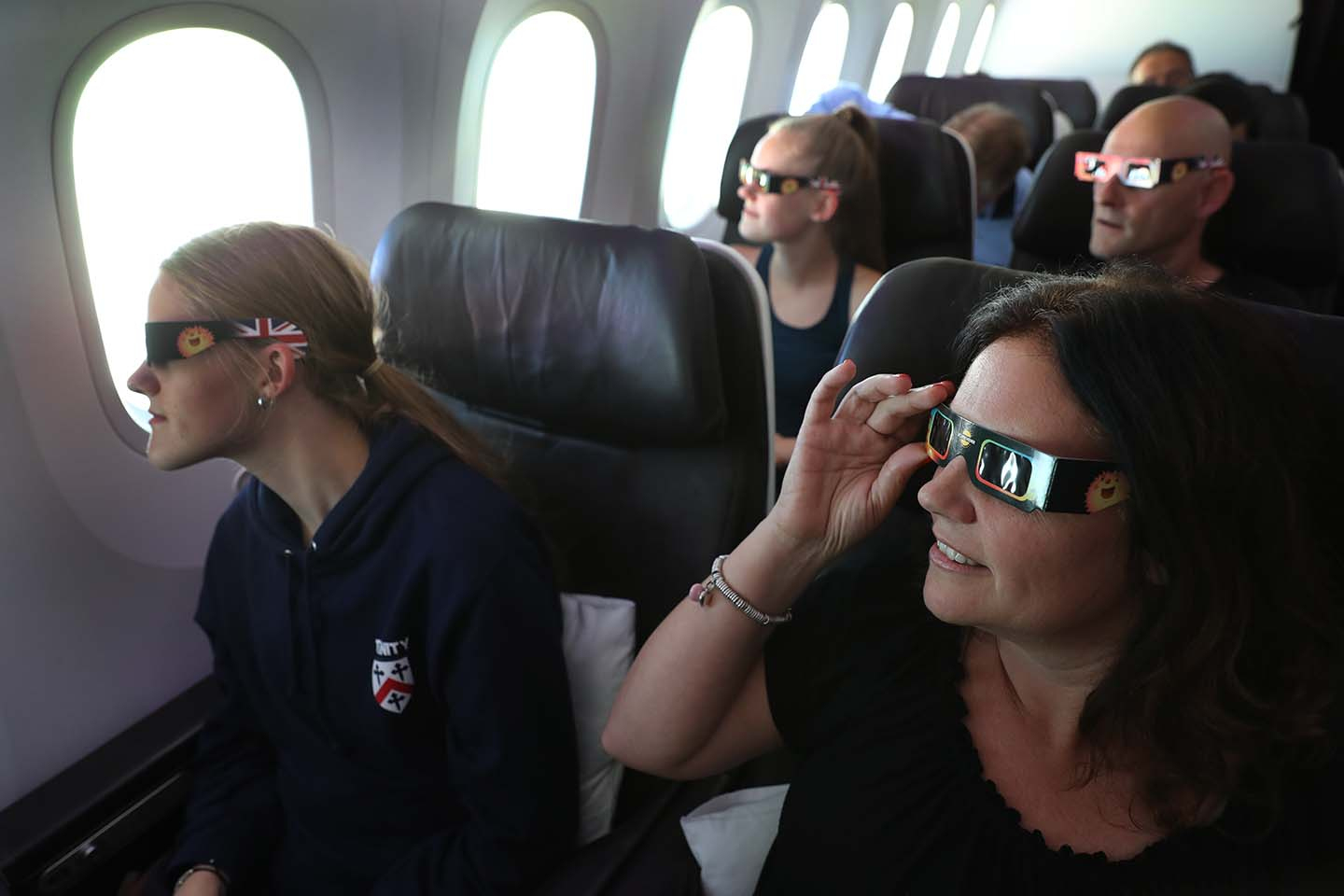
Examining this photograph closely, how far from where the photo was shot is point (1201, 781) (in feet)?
3.02

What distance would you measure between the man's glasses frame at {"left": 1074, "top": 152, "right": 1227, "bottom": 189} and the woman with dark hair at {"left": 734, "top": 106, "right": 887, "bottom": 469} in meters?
0.64

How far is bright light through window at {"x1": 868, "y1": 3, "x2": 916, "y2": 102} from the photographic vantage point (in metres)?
7.38

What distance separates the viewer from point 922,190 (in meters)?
3.06

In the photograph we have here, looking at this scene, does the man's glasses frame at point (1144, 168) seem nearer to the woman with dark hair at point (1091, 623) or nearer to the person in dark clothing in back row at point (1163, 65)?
the woman with dark hair at point (1091, 623)

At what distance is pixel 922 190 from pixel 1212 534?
238cm

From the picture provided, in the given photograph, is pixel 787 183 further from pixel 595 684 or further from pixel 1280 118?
pixel 1280 118

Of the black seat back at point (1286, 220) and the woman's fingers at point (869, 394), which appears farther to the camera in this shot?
the black seat back at point (1286, 220)

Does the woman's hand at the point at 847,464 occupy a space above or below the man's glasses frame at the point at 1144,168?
below

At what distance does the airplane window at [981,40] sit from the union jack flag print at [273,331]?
10.0 metres

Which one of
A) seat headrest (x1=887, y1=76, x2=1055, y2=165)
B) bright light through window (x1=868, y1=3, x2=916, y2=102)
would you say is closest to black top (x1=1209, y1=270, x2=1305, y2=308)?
seat headrest (x1=887, y1=76, x2=1055, y2=165)

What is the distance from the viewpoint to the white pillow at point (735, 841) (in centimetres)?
126

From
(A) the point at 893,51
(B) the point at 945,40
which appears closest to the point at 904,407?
(A) the point at 893,51

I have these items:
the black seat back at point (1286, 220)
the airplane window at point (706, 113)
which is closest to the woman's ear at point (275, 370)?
the black seat back at point (1286, 220)

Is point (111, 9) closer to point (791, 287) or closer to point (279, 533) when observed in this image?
point (279, 533)
